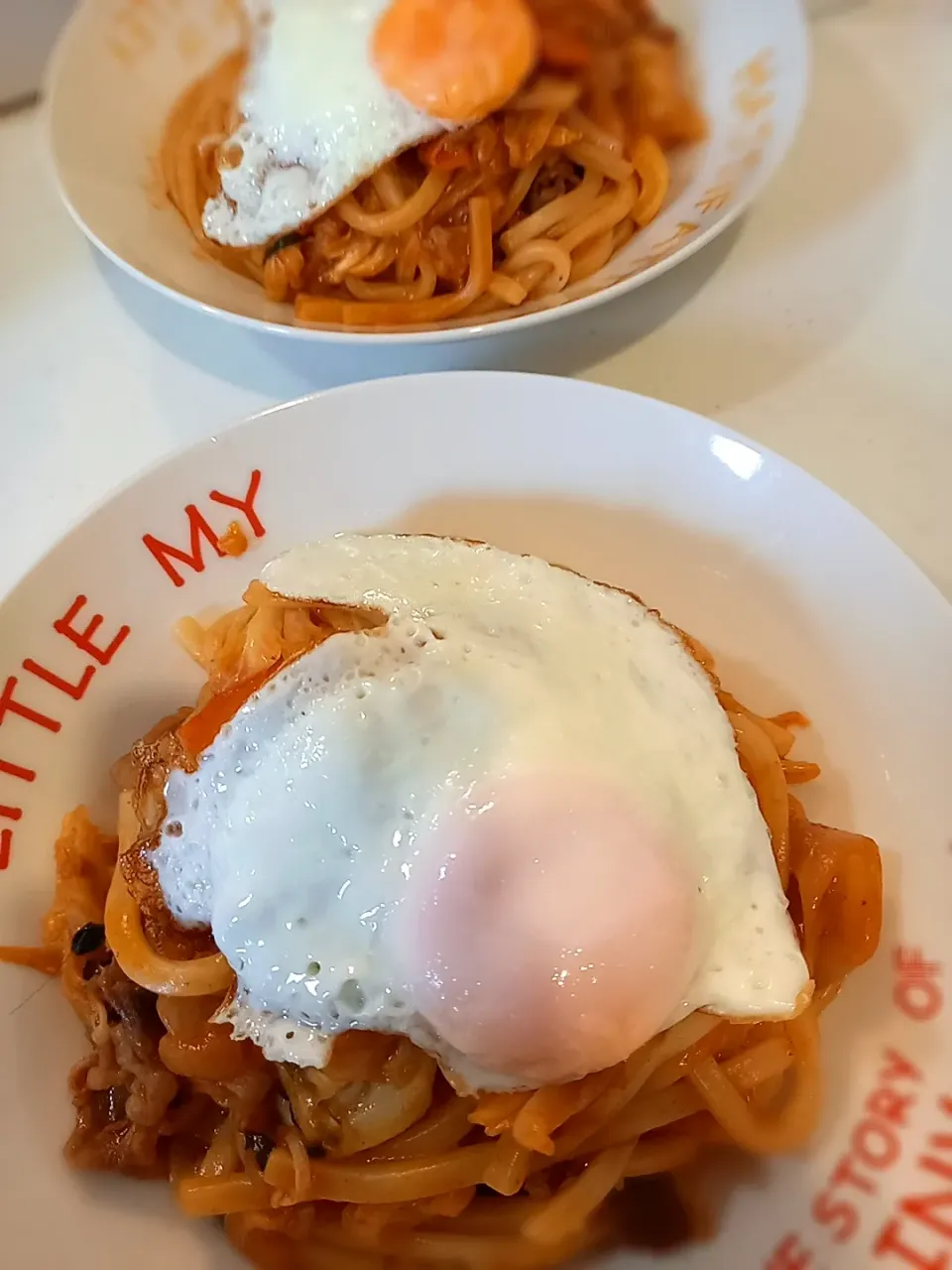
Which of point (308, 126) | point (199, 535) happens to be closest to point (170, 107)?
point (308, 126)

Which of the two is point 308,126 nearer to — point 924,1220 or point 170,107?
point 170,107

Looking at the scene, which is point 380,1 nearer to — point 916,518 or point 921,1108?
point 916,518

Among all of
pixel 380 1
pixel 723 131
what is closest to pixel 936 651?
pixel 723 131

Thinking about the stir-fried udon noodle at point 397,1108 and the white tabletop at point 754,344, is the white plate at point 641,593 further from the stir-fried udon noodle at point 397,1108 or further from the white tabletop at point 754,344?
the white tabletop at point 754,344

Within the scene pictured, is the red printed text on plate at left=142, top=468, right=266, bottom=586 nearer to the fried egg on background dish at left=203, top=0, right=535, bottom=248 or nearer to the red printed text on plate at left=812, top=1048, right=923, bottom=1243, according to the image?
the fried egg on background dish at left=203, top=0, right=535, bottom=248

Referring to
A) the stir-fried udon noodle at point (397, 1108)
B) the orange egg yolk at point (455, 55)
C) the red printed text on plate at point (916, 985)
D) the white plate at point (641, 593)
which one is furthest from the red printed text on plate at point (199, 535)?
the red printed text on plate at point (916, 985)

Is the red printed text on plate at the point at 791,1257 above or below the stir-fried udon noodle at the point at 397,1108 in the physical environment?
below
